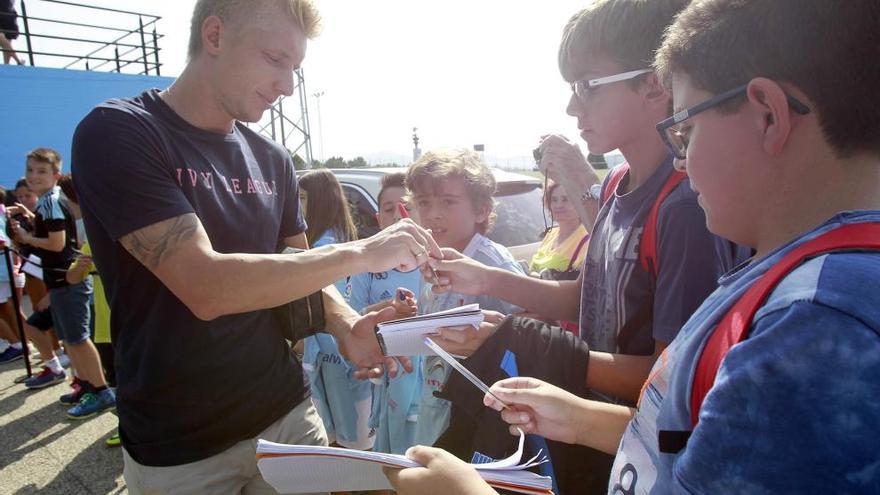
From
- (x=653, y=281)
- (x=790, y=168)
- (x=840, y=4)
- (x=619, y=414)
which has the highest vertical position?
(x=840, y=4)

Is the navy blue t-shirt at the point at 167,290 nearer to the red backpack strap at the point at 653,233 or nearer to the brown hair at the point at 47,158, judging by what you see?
the red backpack strap at the point at 653,233

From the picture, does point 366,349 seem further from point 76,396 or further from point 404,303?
point 76,396

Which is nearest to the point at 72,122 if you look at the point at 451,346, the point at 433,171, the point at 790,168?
the point at 433,171

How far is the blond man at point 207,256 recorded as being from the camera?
57.2 inches

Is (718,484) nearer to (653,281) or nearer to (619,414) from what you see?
(619,414)

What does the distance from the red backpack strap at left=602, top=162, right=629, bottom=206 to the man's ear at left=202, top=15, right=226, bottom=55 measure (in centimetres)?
142

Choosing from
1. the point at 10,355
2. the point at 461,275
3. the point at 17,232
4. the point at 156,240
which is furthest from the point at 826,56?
the point at 10,355

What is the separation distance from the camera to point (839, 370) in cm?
57

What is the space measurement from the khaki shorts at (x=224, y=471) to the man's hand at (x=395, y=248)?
0.67 metres

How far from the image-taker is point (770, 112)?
750 mm

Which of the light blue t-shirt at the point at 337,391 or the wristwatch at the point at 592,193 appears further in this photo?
the light blue t-shirt at the point at 337,391

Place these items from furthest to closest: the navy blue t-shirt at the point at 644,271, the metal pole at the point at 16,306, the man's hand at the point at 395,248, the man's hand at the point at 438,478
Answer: the metal pole at the point at 16,306, the man's hand at the point at 395,248, the navy blue t-shirt at the point at 644,271, the man's hand at the point at 438,478

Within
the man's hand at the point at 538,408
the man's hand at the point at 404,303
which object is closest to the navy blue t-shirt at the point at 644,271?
the man's hand at the point at 538,408

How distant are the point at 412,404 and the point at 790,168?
2.20m
